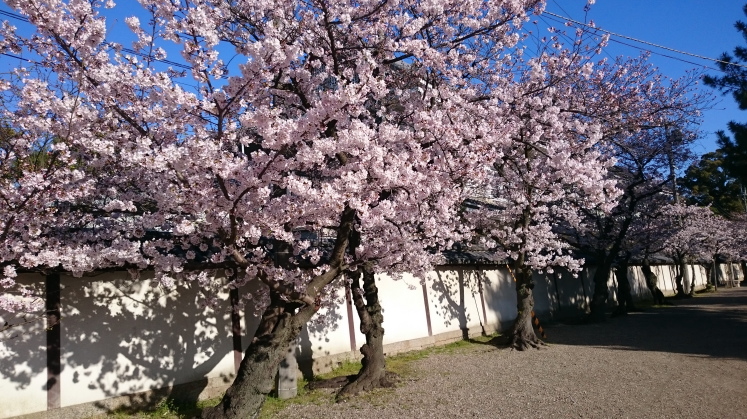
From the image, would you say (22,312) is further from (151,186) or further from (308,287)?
(308,287)

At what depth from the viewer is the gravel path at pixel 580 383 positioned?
24.0 ft

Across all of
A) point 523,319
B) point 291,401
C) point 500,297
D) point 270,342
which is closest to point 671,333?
point 500,297

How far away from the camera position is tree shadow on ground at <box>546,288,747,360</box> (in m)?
12.4

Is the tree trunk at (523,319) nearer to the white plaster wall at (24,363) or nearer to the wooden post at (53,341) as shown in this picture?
the wooden post at (53,341)

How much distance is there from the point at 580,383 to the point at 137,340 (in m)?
7.32

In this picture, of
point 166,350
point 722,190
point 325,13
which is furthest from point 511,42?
point 722,190

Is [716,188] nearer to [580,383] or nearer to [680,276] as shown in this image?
[680,276]

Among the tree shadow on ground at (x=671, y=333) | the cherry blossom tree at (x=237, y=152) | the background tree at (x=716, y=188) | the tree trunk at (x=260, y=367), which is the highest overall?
the background tree at (x=716, y=188)

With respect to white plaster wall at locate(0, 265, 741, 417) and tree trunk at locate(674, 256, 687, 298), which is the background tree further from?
white plaster wall at locate(0, 265, 741, 417)

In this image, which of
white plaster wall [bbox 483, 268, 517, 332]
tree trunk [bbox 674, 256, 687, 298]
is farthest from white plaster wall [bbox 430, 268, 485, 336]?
tree trunk [bbox 674, 256, 687, 298]

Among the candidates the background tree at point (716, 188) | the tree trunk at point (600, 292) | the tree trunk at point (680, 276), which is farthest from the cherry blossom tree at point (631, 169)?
the background tree at point (716, 188)

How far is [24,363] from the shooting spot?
675cm

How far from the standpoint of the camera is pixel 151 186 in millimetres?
6438

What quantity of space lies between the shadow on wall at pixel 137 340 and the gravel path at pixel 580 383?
1.93 metres
